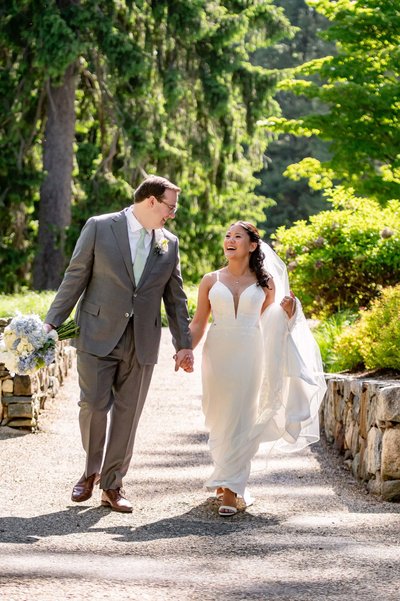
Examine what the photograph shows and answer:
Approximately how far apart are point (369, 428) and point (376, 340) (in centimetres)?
126

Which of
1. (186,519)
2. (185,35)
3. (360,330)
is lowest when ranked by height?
(186,519)

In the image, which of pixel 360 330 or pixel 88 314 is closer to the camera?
pixel 88 314

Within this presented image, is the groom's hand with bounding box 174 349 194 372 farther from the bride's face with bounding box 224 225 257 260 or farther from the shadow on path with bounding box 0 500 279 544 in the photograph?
the shadow on path with bounding box 0 500 279 544

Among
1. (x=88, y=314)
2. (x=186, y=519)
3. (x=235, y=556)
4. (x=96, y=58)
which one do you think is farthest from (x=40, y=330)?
(x=96, y=58)

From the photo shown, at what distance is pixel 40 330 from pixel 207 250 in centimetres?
1933

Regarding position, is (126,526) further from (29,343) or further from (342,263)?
(342,263)

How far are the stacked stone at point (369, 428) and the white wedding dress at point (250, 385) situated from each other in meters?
0.44

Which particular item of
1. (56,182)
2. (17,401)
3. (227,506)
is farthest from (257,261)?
(56,182)

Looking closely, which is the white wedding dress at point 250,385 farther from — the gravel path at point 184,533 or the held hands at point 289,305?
the gravel path at point 184,533

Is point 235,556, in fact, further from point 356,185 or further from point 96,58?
point 96,58

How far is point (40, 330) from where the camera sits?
601 centimetres

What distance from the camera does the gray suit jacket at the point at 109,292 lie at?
6.07 metres

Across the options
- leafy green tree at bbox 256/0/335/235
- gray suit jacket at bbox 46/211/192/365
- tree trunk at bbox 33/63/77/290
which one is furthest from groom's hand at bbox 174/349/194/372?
leafy green tree at bbox 256/0/335/235

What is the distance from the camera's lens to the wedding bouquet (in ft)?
19.6
